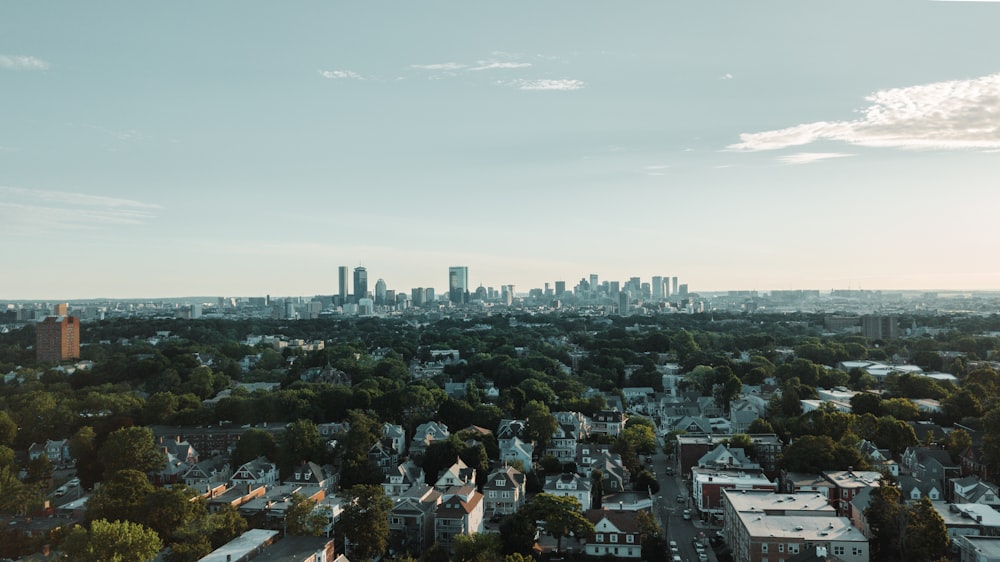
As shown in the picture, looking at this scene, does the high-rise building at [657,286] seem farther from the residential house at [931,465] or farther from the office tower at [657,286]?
the residential house at [931,465]

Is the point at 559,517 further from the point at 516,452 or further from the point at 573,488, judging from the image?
the point at 516,452

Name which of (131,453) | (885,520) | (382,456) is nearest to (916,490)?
(885,520)

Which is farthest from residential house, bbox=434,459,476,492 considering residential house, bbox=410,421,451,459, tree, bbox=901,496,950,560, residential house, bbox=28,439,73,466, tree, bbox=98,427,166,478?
residential house, bbox=28,439,73,466

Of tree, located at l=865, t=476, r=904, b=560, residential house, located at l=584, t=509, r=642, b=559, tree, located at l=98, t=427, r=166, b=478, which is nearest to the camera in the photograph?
tree, located at l=865, t=476, r=904, b=560

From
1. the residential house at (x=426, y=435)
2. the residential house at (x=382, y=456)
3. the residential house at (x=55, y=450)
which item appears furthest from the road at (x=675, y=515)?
the residential house at (x=55, y=450)

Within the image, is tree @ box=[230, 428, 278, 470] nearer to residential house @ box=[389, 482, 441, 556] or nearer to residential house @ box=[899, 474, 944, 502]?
residential house @ box=[389, 482, 441, 556]
